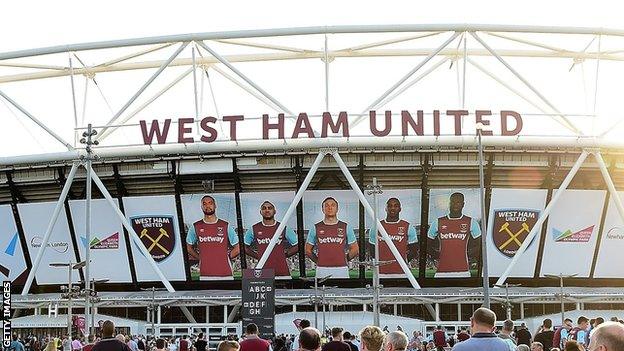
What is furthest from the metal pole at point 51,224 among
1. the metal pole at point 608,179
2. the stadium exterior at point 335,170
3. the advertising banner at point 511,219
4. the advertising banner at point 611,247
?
the advertising banner at point 611,247

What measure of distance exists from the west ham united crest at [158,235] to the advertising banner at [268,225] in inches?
175

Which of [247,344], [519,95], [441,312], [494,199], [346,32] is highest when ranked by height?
[346,32]

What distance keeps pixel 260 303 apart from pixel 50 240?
2773 centimetres

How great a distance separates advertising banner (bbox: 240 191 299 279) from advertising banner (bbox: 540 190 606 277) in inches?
586

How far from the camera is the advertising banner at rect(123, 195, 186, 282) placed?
55.2 metres

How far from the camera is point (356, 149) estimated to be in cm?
5097

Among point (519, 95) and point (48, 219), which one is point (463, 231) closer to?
point (519, 95)

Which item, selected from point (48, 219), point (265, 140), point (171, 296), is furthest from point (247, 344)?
point (48, 219)

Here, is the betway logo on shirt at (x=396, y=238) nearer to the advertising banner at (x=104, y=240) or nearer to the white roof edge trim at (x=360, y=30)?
the white roof edge trim at (x=360, y=30)

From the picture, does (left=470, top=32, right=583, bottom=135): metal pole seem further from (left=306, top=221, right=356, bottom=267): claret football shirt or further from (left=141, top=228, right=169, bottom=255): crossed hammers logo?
(left=141, top=228, right=169, bottom=255): crossed hammers logo

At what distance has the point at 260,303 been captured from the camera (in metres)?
33.1

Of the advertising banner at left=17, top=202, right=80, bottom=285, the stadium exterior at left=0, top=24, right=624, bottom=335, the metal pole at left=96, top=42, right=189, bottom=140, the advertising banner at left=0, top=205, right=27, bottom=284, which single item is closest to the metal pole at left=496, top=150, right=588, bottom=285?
the stadium exterior at left=0, top=24, right=624, bottom=335

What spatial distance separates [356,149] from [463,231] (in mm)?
8423

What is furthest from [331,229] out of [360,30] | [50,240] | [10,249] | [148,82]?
[10,249]
